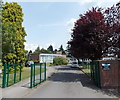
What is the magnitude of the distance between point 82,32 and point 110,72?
16.8 ft

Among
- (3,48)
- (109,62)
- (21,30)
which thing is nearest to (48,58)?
(21,30)

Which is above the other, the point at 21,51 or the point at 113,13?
the point at 113,13

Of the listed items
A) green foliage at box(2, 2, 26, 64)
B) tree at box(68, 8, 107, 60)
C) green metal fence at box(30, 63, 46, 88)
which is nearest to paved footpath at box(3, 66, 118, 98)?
green metal fence at box(30, 63, 46, 88)

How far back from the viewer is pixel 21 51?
866 inches

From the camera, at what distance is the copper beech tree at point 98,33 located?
1378 centimetres

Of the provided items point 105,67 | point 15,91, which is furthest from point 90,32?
point 15,91

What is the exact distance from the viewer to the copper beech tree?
45.2ft

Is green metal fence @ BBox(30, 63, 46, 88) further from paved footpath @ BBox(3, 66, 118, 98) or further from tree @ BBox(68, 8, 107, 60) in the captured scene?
tree @ BBox(68, 8, 107, 60)

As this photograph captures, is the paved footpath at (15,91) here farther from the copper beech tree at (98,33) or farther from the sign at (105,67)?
the copper beech tree at (98,33)

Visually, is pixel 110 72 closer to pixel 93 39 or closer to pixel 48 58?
pixel 93 39

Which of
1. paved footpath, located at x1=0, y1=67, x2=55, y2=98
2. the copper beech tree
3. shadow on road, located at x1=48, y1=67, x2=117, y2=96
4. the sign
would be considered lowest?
shadow on road, located at x1=48, y1=67, x2=117, y2=96

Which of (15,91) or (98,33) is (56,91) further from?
(98,33)

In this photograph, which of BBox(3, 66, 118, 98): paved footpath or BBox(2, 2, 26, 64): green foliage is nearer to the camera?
BBox(3, 66, 118, 98): paved footpath

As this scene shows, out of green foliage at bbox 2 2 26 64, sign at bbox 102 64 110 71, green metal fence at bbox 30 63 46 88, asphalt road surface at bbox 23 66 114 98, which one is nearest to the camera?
asphalt road surface at bbox 23 66 114 98
